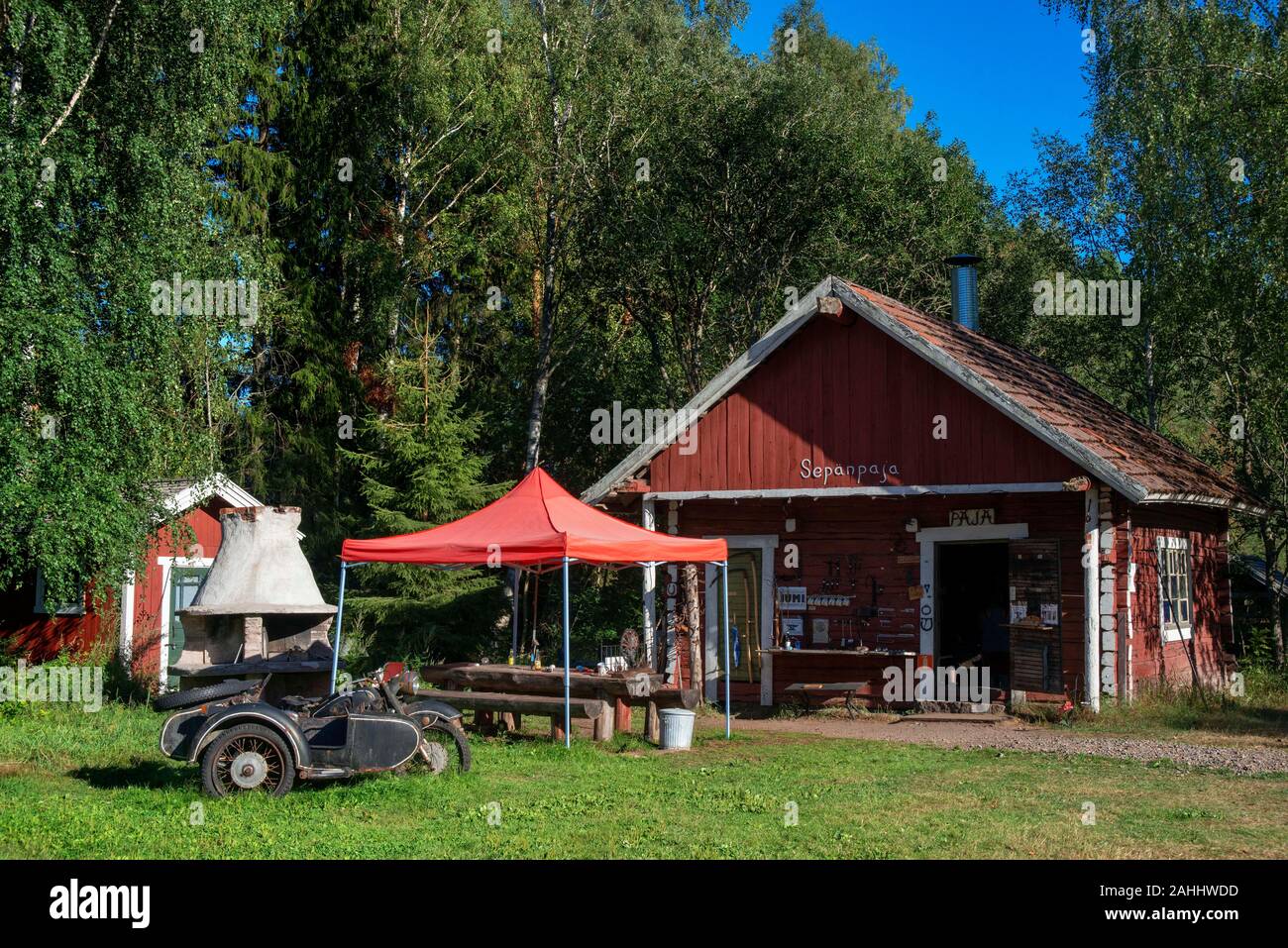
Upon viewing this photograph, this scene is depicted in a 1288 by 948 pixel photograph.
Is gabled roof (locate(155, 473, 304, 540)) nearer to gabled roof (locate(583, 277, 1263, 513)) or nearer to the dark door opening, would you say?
gabled roof (locate(583, 277, 1263, 513))

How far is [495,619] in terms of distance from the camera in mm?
23297

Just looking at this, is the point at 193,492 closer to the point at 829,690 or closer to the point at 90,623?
the point at 90,623

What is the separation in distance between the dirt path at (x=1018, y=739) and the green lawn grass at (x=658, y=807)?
60 centimetres

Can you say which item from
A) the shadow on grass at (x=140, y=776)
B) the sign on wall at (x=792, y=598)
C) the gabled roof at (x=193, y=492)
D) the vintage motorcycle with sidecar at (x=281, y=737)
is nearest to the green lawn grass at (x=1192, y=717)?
the sign on wall at (x=792, y=598)

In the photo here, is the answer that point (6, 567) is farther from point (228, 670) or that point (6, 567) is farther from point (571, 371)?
point (571, 371)

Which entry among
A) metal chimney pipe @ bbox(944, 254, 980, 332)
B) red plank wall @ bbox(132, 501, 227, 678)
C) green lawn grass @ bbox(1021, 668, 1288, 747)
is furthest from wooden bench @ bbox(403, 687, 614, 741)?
metal chimney pipe @ bbox(944, 254, 980, 332)

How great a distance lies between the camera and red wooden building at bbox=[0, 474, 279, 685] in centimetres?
1986

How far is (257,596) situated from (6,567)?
Result: 3.17 m

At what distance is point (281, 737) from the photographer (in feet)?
32.2

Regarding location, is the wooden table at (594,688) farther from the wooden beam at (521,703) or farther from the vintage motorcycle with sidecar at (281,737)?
the vintage motorcycle with sidecar at (281,737)

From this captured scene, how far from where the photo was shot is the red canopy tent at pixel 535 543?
13.4 meters

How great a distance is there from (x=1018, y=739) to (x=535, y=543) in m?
6.01

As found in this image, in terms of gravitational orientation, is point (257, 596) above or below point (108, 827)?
above
